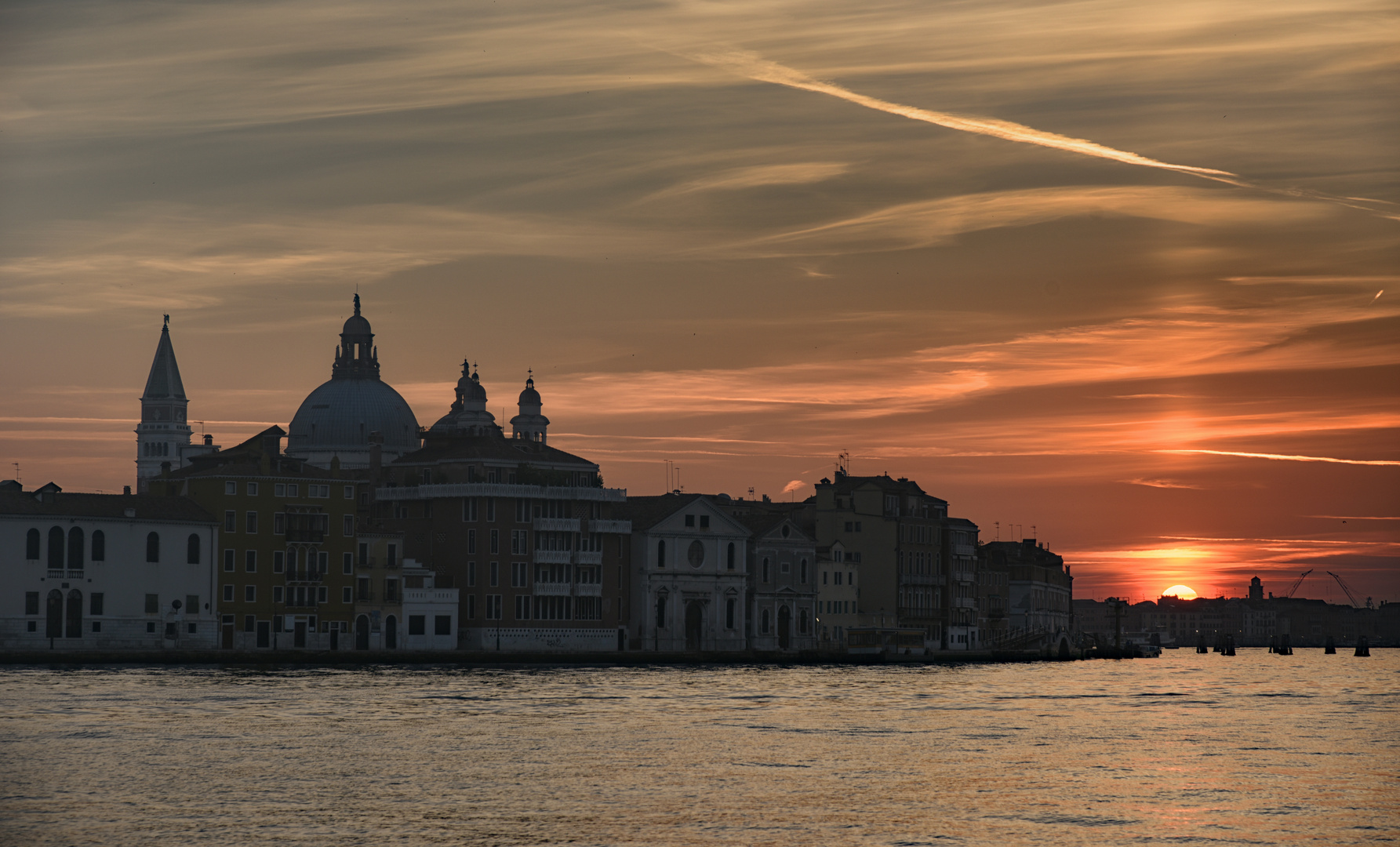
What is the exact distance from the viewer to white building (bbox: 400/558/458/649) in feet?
334

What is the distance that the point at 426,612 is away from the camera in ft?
336

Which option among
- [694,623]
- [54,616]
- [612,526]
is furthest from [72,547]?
[694,623]

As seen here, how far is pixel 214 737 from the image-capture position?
4941 cm

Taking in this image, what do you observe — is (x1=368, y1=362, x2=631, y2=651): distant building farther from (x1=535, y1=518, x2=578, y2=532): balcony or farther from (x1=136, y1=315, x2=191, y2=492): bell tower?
(x1=136, y1=315, x2=191, y2=492): bell tower

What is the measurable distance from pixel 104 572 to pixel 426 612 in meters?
16.7

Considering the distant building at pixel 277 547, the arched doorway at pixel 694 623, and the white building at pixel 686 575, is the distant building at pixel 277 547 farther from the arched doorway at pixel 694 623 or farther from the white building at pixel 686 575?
the arched doorway at pixel 694 623

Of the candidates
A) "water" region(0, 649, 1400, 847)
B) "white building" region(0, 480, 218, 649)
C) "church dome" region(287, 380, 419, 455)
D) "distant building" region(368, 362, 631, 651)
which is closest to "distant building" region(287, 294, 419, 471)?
"church dome" region(287, 380, 419, 455)

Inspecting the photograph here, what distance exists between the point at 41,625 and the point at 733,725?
44.7m

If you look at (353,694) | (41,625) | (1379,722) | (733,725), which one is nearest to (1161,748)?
(733,725)

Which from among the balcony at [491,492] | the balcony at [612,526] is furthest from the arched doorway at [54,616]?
the balcony at [612,526]

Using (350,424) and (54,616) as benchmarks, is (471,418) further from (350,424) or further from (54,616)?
(54,616)

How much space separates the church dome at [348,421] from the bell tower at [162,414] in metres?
27.8

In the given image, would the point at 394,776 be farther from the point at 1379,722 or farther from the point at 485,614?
the point at 485,614

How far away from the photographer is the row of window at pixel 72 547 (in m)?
90.4
